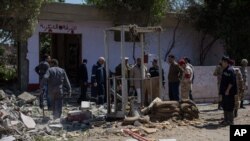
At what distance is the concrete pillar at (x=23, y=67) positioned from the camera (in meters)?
20.4

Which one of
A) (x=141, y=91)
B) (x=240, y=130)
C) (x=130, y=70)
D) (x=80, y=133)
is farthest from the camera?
(x=130, y=70)

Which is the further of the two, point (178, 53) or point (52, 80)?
point (178, 53)

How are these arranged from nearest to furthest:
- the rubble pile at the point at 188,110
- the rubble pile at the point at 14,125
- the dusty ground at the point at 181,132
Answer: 1. the rubble pile at the point at 14,125
2. the dusty ground at the point at 181,132
3. the rubble pile at the point at 188,110

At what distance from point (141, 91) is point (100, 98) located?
393 cm

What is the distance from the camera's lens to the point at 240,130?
25.4 ft

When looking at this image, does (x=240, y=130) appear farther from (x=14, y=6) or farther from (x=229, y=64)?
(x=14, y=6)

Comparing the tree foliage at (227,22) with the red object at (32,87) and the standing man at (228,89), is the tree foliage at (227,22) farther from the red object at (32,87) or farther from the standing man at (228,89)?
the standing man at (228,89)

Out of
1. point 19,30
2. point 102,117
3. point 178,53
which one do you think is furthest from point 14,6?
point 178,53

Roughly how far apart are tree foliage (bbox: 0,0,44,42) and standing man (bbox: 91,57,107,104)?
124 inches

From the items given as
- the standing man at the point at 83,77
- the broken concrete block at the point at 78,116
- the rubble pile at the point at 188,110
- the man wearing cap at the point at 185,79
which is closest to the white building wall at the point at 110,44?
the standing man at the point at 83,77

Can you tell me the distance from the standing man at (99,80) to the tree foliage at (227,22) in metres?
8.80

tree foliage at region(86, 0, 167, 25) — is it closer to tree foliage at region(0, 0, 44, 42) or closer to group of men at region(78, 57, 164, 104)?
tree foliage at region(0, 0, 44, 42)

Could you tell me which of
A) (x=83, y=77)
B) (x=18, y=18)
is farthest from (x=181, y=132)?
(x=18, y=18)

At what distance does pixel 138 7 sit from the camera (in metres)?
22.2
